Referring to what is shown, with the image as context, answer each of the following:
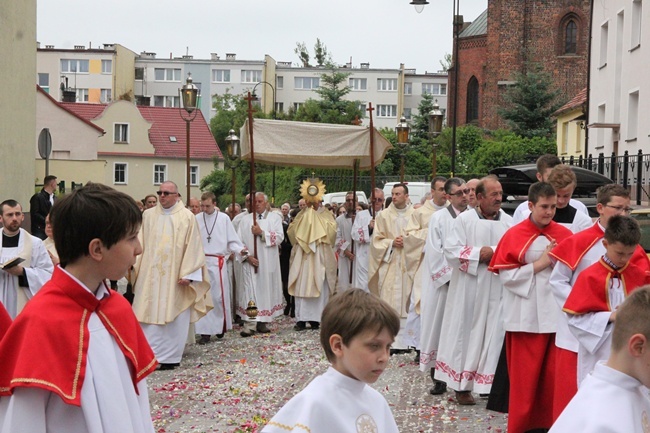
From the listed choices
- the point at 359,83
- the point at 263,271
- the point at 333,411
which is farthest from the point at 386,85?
the point at 333,411

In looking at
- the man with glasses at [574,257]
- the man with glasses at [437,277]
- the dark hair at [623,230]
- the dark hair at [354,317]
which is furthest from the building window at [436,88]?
the dark hair at [354,317]

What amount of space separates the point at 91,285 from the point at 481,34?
57413 millimetres

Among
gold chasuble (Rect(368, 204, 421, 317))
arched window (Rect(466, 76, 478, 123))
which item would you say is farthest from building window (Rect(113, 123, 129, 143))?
gold chasuble (Rect(368, 204, 421, 317))

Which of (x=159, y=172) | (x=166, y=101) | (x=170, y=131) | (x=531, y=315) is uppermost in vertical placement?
(x=166, y=101)

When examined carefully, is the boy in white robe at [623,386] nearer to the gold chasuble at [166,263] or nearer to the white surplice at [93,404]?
A: the white surplice at [93,404]

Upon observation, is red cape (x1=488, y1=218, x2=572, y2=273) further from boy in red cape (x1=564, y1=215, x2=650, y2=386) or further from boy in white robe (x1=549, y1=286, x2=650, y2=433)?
boy in white robe (x1=549, y1=286, x2=650, y2=433)

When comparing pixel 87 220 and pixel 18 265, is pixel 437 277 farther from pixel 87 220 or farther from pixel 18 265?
pixel 87 220

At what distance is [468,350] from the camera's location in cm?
958

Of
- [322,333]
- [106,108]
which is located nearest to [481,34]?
[106,108]

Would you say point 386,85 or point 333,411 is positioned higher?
point 386,85

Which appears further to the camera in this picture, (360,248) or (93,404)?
(360,248)

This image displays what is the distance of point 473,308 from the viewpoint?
959cm

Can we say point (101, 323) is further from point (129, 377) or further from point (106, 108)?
point (106, 108)

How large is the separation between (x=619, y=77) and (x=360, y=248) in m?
19.0
